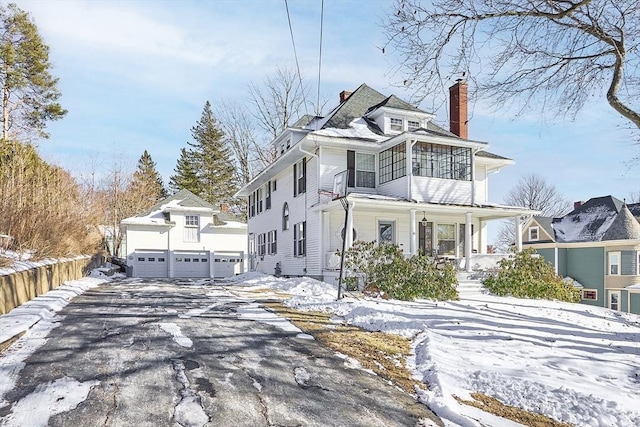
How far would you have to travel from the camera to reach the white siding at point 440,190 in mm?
16297

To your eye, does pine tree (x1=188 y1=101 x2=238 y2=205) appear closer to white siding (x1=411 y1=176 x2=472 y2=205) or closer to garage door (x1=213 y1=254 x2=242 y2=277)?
garage door (x1=213 y1=254 x2=242 y2=277)

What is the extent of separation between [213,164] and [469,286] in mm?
39288

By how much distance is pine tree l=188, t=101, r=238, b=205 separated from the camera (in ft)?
158

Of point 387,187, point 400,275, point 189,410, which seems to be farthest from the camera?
point 387,187

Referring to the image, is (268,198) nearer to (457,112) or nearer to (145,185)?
(457,112)

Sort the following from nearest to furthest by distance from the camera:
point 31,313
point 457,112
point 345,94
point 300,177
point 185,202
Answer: point 31,313, point 300,177, point 457,112, point 345,94, point 185,202

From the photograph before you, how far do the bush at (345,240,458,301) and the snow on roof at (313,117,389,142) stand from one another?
5.32 m

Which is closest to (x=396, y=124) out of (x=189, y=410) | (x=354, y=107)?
(x=354, y=107)

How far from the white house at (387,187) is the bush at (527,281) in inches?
73.8

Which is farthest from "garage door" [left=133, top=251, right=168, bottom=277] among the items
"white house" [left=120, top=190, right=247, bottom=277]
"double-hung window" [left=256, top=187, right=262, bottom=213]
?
"double-hung window" [left=256, top=187, right=262, bottom=213]

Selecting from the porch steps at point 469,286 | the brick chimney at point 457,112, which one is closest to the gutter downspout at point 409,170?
the porch steps at point 469,286

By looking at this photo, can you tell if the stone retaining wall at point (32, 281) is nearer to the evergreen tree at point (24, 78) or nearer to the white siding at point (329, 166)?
the white siding at point (329, 166)

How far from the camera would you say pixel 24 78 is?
81.2 feet

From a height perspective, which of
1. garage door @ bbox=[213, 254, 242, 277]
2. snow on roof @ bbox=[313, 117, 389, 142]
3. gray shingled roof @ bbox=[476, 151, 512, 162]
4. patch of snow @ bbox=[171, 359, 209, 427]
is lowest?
garage door @ bbox=[213, 254, 242, 277]
